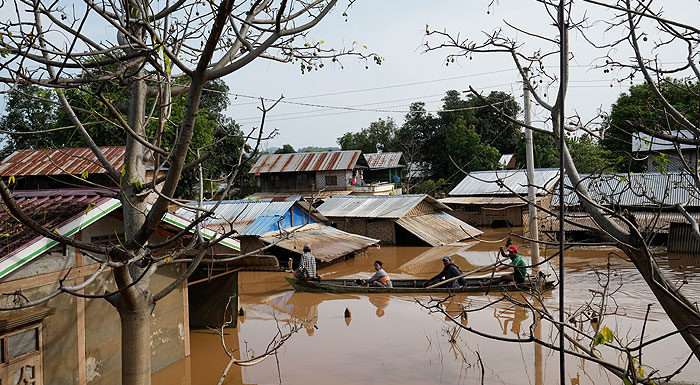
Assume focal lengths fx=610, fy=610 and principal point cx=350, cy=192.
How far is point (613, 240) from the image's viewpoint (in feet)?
11.2

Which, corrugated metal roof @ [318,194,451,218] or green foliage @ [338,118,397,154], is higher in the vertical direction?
green foliage @ [338,118,397,154]

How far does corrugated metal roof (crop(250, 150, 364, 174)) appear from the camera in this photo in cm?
3750

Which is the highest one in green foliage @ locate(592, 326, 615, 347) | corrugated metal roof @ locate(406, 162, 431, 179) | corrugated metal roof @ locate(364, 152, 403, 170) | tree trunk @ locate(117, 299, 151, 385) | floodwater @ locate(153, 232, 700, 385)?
corrugated metal roof @ locate(364, 152, 403, 170)

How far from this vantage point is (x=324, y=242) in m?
21.0

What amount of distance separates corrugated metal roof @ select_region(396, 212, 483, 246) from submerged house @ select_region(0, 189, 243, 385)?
16310 millimetres

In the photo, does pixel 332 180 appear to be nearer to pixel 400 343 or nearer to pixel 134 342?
pixel 400 343

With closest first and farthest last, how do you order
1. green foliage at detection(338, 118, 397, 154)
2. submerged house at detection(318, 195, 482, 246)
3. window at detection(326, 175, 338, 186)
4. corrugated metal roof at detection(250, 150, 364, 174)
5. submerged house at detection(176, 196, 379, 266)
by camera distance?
1. submerged house at detection(176, 196, 379, 266)
2. submerged house at detection(318, 195, 482, 246)
3. corrugated metal roof at detection(250, 150, 364, 174)
4. window at detection(326, 175, 338, 186)
5. green foliage at detection(338, 118, 397, 154)

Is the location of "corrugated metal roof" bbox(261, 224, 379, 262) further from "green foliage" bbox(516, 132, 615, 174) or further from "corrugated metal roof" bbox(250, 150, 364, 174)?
"corrugated metal roof" bbox(250, 150, 364, 174)

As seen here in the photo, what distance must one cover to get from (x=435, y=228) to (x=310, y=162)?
1448cm

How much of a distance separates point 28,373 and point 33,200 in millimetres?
2175

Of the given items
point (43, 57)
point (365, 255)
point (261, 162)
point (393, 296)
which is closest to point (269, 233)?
point (365, 255)

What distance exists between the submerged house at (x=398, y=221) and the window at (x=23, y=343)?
18.4m

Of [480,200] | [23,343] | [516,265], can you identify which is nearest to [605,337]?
[516,265]

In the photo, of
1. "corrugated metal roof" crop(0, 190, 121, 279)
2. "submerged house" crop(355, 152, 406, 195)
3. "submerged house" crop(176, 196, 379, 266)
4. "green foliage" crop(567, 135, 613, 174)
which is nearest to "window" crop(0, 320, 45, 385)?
"corrugated metal roof" crop(0, 190, 121, 279)
